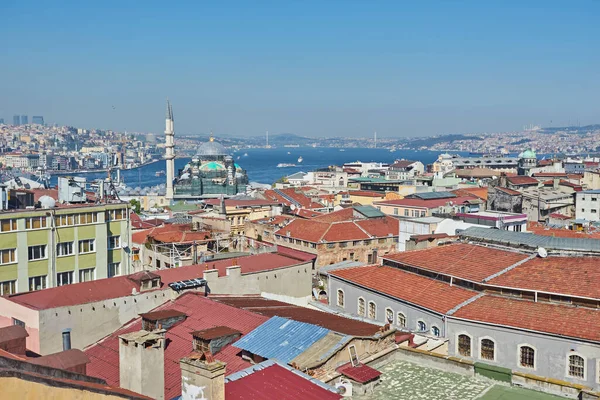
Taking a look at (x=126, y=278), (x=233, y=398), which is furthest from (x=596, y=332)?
(x=126, y=278)

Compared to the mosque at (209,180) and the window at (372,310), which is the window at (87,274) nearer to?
the window at (372,310)

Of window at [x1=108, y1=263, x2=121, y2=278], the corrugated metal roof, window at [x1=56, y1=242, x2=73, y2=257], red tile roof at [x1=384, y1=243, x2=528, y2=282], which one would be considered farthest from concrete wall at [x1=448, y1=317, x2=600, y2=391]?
window at [x1=56, y1=242, x2=73, y2=257]

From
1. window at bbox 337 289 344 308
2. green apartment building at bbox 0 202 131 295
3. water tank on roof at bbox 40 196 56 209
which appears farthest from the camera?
water tank on roof at bbox 40 196 56 209

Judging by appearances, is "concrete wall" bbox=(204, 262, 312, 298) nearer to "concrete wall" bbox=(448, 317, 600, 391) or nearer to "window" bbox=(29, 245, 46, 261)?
"concrete wall" bbox=(448, 317, 600, 391)

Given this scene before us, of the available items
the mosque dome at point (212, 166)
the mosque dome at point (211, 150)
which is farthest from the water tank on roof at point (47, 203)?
the mosque dome at point (211, 150)

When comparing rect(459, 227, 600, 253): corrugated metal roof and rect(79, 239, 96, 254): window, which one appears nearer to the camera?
rect(459, 227, 600, 253): corrugated metal roof

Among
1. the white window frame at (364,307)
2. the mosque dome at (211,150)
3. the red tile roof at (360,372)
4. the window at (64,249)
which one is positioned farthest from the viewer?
the mosque dome at (211,150)

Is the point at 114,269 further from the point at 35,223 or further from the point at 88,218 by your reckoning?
the point at 35,223
